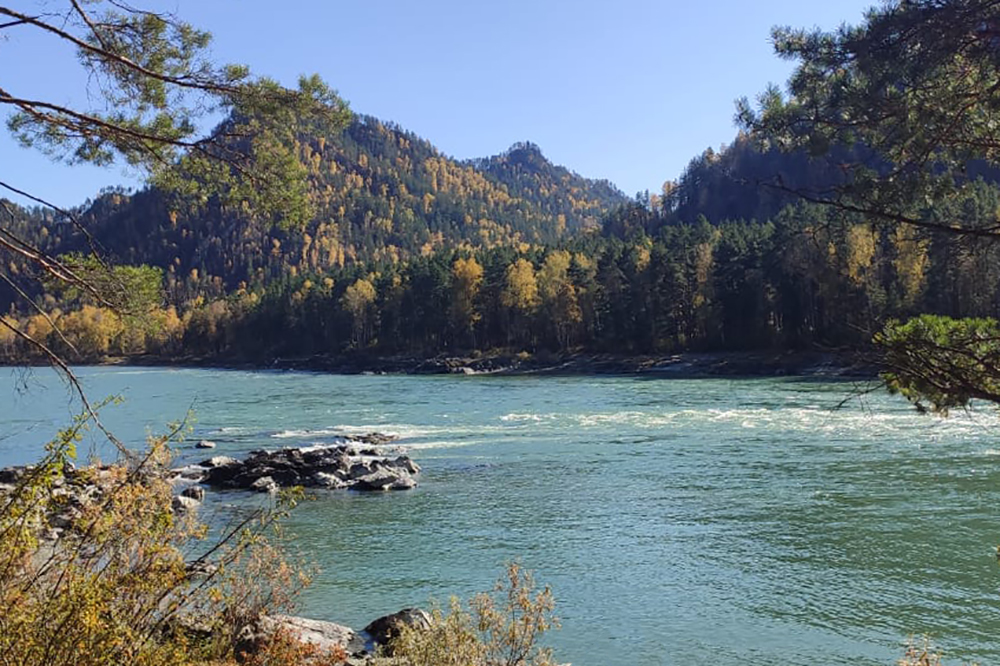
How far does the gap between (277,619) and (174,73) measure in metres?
6.20

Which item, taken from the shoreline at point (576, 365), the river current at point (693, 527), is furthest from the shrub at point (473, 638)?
the shoreline at point (576, 365)

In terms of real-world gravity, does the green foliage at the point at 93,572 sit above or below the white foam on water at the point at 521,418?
above

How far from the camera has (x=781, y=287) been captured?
71.4 m

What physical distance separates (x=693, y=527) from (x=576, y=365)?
61.9m

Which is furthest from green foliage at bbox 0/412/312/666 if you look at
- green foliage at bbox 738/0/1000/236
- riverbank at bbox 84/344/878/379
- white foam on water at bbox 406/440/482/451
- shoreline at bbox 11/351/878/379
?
shoreline at bbox 11/351/878/379

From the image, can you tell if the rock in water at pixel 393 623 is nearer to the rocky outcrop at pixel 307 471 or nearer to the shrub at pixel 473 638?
the shrub at pixel 473 638

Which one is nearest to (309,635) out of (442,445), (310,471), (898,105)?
(898,105)

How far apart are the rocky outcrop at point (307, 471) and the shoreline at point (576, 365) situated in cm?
2500

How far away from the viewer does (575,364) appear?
262 feet

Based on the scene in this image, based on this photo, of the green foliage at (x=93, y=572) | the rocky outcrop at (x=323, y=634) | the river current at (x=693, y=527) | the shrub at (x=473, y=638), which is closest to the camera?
the green foliage at (x=93, y=572)

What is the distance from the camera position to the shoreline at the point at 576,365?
203 ft

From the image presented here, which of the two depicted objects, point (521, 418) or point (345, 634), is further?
point (521, 418)

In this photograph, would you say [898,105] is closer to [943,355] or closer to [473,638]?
[943,355]

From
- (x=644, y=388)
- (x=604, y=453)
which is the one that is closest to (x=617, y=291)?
(x=644, y=388)
